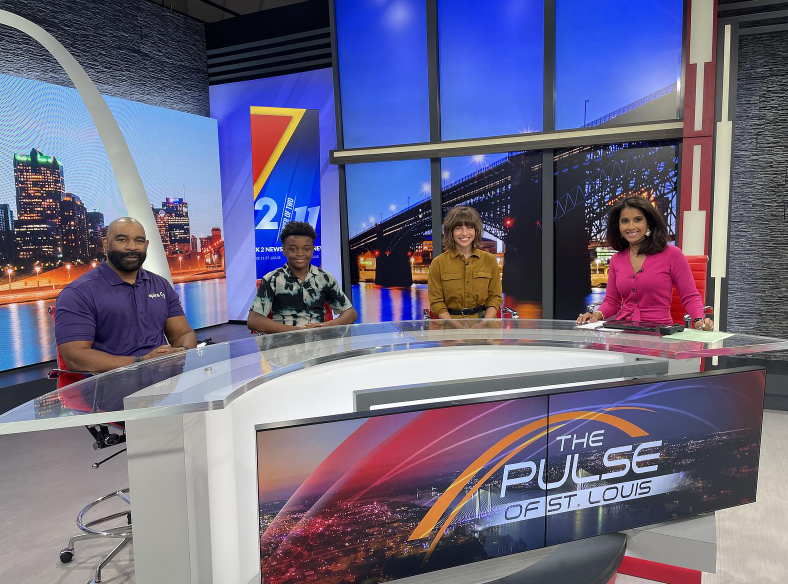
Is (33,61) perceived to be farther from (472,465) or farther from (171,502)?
(472,465)

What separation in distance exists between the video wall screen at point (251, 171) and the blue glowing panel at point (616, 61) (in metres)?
2.76

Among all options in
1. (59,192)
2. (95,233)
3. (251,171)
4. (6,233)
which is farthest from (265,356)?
(251,171)

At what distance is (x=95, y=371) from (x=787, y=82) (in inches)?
196

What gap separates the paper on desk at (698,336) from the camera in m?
1.89

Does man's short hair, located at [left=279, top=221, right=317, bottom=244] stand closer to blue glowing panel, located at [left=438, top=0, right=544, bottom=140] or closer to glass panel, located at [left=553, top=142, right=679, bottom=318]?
blue glowing panel, located at [left=438, top=0, right=544, bottom=140]

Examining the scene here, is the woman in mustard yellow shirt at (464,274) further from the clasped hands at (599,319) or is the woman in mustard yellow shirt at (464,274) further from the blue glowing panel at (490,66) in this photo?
the blue glowing panel at (490,66)

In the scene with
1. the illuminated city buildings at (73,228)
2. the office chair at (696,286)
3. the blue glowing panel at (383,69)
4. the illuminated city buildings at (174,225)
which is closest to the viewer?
the office chair at (696,286)

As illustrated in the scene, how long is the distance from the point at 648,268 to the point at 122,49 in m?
5.93

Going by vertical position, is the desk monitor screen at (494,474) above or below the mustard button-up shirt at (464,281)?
below

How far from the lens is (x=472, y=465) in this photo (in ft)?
4.83

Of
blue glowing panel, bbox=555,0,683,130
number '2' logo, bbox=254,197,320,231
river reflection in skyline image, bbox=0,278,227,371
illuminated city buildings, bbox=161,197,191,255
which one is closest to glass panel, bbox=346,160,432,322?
number '2' logo, bbox=254,197,320,231

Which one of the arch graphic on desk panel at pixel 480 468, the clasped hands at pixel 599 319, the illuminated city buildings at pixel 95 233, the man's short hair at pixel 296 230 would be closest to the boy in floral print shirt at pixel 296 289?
the man's short hair at pixel 296 230

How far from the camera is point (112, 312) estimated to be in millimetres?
2475

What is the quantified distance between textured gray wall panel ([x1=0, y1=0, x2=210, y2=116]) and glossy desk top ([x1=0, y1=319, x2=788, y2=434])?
4571mm
